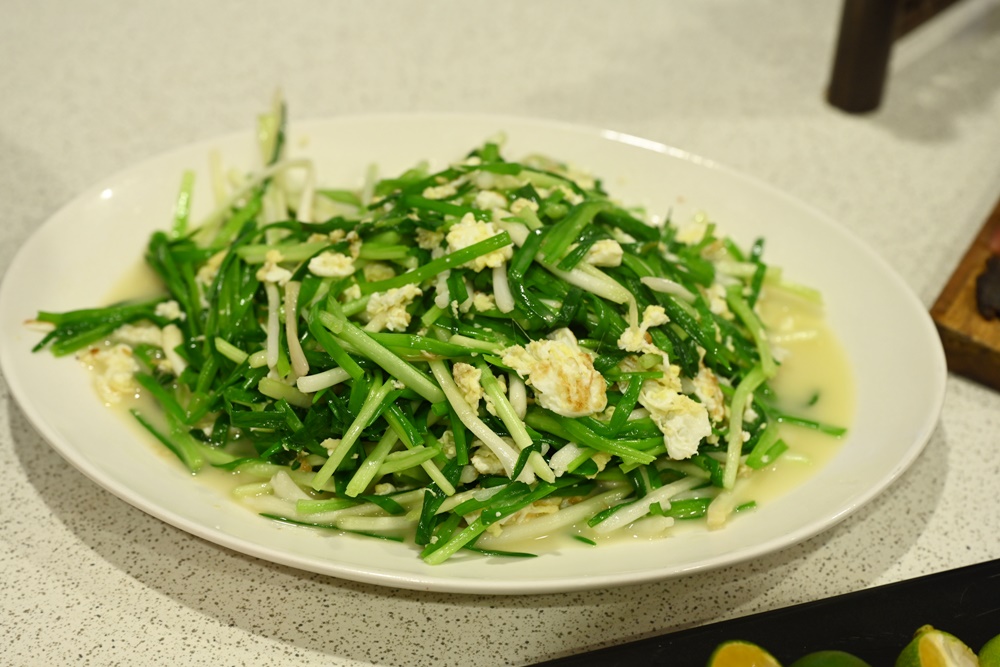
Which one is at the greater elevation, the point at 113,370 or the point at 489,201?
the point at 489,201

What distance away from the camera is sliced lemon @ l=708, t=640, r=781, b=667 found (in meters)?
1.18

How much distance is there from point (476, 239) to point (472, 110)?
1382 mm

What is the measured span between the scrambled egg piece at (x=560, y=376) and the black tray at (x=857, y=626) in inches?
14.9

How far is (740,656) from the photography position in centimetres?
A: 118

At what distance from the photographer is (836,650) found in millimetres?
1218

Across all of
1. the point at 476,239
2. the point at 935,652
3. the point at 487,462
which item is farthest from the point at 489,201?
the point at 935,652

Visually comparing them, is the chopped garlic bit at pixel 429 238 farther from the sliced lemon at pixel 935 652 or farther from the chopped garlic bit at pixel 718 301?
the sliced lemon at pixel 935 652

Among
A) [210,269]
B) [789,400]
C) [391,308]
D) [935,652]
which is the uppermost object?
[391,308]

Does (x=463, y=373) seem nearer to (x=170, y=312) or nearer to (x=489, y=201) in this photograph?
(x=489, y=201)

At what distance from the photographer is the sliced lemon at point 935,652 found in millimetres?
1185

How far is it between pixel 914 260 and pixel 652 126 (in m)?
0.91

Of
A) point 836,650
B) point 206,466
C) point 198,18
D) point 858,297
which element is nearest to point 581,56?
point 198,18

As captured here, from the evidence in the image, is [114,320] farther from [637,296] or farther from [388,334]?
[637,296]

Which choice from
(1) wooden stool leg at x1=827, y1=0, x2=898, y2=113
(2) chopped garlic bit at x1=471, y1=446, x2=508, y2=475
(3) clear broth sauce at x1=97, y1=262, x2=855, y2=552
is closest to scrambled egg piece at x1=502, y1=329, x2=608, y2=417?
(2) chopped garlic bit at x1=471, y1=446, x2=508, y2=475
